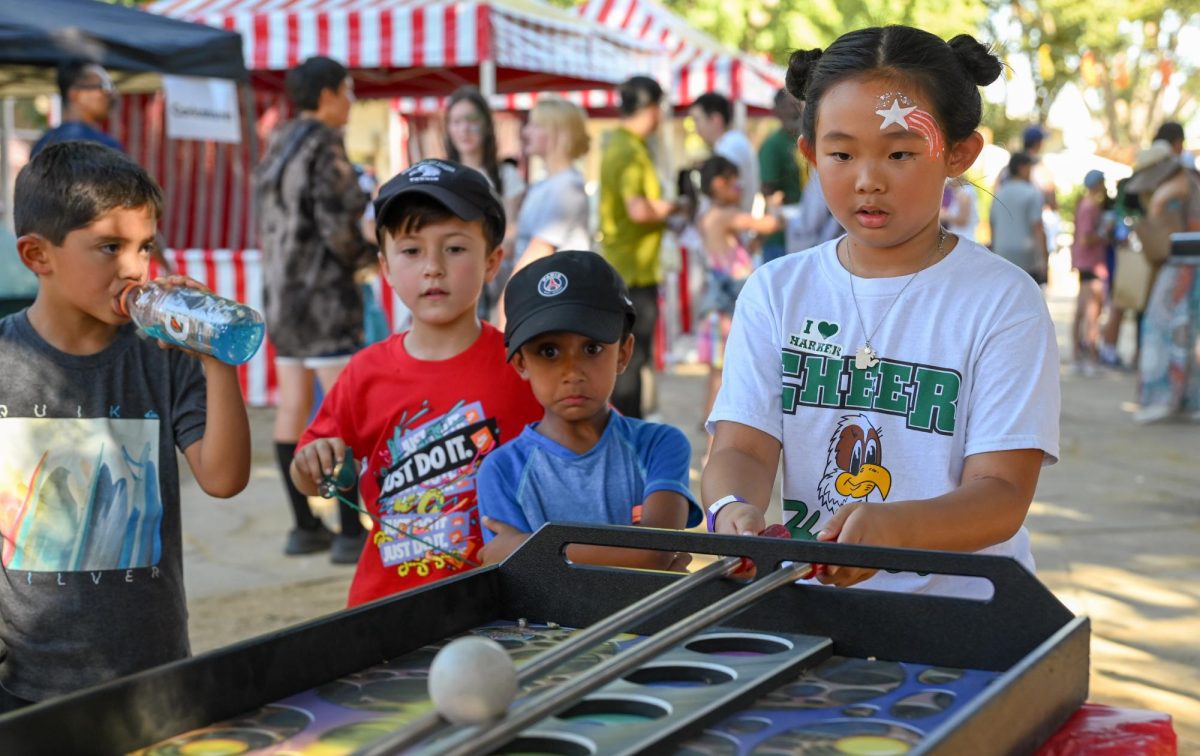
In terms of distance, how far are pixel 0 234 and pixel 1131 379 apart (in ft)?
33.9

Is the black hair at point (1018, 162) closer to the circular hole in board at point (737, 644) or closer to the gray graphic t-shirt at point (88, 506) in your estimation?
the gray graphic t-shirt at point (88, 506)

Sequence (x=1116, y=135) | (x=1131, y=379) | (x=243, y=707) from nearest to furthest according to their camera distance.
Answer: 1. (x=243, y=707)
2. (x=1131, y=379)
3. (x=1116, y=135)

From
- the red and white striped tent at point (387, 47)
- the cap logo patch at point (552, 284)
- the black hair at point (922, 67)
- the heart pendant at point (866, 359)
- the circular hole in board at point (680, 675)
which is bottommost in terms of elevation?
the circular hole in board at point (680, 675)

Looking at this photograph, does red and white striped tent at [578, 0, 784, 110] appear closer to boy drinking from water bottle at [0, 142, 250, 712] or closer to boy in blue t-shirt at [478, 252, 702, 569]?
boy in blue t-shirt at [478, 252, 702, 569]

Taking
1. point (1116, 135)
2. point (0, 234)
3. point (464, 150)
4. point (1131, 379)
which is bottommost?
point (1131, 379)

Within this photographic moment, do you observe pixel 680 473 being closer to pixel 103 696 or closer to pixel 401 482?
pixel 401 482

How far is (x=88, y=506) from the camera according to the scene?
2.44 meters

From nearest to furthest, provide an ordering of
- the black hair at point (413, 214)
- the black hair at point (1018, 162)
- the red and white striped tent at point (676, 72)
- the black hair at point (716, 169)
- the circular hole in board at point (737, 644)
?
1. the circular hole in board at point (737, 644)
2. the black hair at point (413, 214)
3. the black hair at point (716, 169)
4. the black hair at point (1018, 162)
5. the red and white striped tent at point (676, 72)

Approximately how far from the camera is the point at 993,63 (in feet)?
7.06

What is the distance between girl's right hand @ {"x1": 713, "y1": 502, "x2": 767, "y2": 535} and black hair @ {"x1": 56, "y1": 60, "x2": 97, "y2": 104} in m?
5.56

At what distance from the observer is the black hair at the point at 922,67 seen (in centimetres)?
208

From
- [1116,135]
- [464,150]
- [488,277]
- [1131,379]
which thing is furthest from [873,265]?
[1116,135]

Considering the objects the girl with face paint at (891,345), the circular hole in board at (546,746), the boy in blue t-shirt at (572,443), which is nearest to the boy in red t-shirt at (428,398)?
the boy in blue t-shirt at (572,443)

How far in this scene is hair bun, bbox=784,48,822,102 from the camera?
2.25 m
